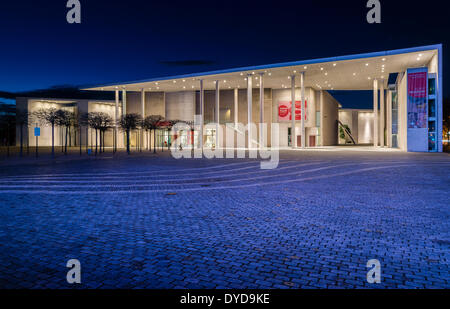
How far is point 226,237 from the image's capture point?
5227 mm

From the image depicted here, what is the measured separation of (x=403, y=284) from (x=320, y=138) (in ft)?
166

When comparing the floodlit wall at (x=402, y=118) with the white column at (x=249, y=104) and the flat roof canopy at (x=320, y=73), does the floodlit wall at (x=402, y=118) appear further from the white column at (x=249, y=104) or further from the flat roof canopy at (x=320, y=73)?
the white column at (x=249, y=104)

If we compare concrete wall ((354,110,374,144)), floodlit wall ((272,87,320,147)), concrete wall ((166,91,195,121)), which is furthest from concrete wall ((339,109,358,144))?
concrete wall ((166,91,195,121))

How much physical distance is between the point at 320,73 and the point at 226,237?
38.5 meters

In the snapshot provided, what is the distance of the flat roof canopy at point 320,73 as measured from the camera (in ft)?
105

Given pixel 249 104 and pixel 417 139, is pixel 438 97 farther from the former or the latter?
pixel 249 104

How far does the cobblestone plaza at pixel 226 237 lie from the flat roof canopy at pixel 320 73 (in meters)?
26.6

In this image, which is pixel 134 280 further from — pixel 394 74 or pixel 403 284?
pixel 394 74

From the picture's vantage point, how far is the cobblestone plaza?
3.67m

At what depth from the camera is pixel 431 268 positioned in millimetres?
3871

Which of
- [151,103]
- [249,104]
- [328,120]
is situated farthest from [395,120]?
[151,103]
